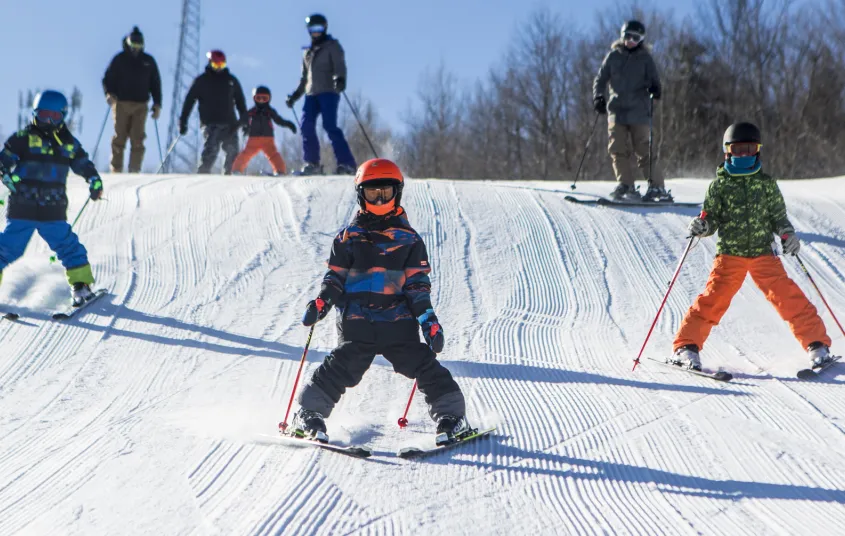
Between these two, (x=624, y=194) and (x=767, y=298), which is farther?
(x=624, y=194)

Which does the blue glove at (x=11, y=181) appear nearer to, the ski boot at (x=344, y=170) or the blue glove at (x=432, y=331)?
the blue glove at (x=432, y=331)

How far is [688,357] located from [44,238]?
484 cm

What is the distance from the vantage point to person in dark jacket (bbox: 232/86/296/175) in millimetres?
12375

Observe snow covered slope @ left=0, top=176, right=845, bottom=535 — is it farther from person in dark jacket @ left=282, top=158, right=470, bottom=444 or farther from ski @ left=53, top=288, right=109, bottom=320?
person in dark jacket @ left=282, top=158, right=470, bottom=444

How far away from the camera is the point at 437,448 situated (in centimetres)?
416

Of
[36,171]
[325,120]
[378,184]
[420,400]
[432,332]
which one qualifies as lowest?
[420,400]

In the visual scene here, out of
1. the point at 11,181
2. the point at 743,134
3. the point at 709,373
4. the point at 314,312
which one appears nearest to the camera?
the point at 314,312

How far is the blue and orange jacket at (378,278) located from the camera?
436 centimetres

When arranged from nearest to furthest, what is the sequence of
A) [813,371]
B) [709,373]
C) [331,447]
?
1. [331,447]
2. [813,371]
3. [709,373]

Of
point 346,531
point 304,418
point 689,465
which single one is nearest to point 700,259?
point 689,465

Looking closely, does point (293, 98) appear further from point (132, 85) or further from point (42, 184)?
point (42, 184)

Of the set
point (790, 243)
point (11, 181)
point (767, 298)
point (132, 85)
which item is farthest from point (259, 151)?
point (790, 243)

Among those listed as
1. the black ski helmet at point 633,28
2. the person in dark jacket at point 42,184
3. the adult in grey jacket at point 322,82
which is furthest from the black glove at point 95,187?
the black ski helmet at point 633,28

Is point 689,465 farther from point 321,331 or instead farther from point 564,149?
point 564,149
